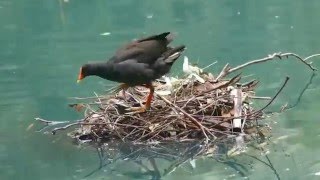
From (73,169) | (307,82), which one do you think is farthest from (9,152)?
(307,82)

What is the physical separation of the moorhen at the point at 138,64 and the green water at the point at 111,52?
32 centimetres

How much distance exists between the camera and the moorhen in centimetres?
272

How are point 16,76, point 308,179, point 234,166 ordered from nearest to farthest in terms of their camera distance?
1. point 308,179
2. point 234,166
3. point 16,76

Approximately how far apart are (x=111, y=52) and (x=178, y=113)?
1.58m

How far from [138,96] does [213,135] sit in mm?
421

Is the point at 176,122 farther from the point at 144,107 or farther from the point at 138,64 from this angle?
the point at 138,64

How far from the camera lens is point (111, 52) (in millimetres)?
4445

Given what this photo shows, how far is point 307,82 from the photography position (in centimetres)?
353

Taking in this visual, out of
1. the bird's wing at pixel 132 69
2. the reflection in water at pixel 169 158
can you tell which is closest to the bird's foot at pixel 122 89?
the bird's wing at pixel 132 69

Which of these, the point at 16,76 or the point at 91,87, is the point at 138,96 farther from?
the point at 16,76

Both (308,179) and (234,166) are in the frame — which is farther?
(234,166)

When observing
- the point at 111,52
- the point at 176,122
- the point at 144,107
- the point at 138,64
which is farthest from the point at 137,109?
the point at 111,52

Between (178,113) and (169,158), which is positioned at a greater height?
(178,113)

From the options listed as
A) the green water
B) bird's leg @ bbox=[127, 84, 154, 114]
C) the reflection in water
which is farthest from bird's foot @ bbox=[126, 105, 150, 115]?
the green water
